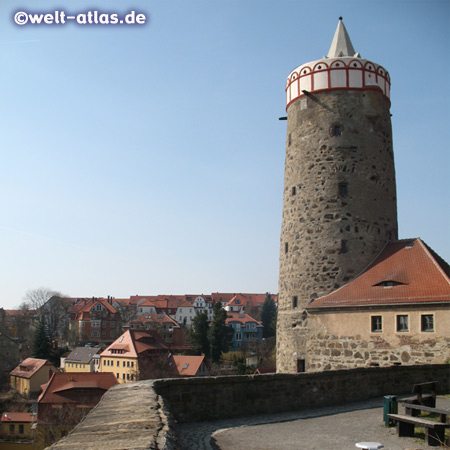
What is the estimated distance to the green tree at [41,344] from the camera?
61.1 metres

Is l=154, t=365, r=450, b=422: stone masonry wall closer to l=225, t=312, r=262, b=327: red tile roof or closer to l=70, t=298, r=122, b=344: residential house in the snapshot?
l=70, t=298, r=122, b=344: residential house

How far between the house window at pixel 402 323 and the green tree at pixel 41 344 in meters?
54.1

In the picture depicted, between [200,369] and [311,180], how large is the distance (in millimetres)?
34264

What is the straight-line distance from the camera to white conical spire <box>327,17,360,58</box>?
19.6 meters

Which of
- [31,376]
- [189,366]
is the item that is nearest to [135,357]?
[189,366]

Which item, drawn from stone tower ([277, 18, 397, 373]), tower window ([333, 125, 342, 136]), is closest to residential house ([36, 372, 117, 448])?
stone tower ([277, 18, 397, 373])

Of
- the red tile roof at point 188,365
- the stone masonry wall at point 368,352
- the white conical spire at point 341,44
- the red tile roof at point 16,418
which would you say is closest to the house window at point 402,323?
the stone masonry wall at point 368,352

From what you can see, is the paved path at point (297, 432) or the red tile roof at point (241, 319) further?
the red tile roof at point (241, 319)

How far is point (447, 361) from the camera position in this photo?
13.3m

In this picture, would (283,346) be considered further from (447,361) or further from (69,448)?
(69,448)

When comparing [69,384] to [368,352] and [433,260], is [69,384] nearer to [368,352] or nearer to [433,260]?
[368,352]

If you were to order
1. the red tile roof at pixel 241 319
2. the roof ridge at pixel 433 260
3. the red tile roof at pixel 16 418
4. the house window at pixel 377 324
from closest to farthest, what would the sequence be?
the roof ridge at pixel 433 260
the house window at pixel 377 324
the red tile roof at pixel 16 418
the red tile roof at pixel 241 319

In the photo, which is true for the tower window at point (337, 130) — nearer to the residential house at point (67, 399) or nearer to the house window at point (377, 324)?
the house window at point (377, 324)

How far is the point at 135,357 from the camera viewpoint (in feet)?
164
